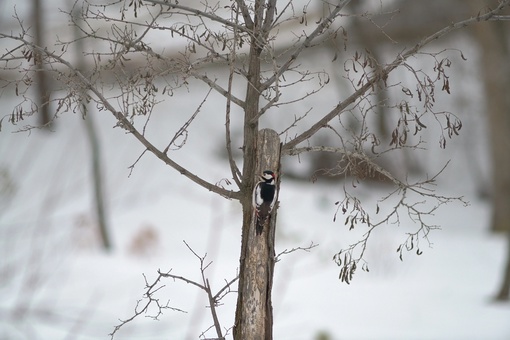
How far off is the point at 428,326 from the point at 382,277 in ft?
4.65

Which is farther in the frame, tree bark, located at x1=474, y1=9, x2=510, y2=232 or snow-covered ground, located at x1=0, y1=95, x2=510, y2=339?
tree bark, located at x1=474, y1=9, x2=510, y2=232

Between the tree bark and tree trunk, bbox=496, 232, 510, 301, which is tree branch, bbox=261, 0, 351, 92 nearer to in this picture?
tree trunk, bbox=496, 232, 510, 301

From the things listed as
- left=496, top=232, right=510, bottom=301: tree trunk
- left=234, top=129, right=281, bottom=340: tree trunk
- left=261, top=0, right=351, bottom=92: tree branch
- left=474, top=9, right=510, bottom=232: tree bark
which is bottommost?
left=234, top=129, right=281, bottom=340: tree trunk

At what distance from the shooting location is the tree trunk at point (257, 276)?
2.16 metres

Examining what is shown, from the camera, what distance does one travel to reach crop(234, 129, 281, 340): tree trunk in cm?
216

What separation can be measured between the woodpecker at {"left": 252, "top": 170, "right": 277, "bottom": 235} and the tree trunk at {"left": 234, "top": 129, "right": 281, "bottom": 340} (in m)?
0.03

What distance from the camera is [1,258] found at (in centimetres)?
702

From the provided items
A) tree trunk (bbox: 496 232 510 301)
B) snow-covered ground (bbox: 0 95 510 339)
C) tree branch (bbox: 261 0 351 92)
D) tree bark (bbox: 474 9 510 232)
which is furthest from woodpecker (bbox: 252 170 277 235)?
tree bark (bbox: 474 9 510 232)

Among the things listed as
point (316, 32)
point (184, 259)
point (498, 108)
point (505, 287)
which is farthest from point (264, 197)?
point (498, 108)

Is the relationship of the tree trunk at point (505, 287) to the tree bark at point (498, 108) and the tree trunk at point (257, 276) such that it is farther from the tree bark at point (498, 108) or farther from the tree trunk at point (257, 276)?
the tree trunk at point (257, 276)

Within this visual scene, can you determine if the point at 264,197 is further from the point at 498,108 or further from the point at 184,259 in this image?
the point at 498,108

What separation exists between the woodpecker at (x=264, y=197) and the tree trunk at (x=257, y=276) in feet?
0.09

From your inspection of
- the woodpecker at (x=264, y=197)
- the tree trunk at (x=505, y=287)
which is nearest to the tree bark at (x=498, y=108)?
the tree trunk at (x=505, y=287)

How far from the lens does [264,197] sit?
212 cm
